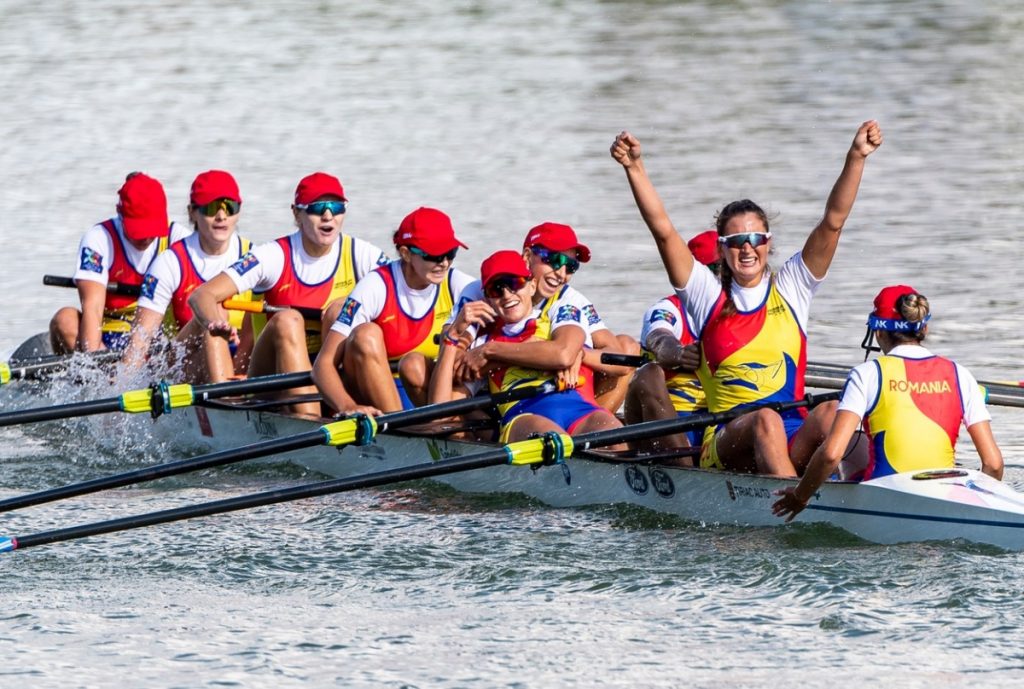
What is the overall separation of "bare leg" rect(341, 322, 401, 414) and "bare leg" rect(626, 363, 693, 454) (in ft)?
3.99

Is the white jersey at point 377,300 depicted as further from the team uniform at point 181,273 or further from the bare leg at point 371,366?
the team uniform at point 181,273

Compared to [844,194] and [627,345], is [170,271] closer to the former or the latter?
[627,345]

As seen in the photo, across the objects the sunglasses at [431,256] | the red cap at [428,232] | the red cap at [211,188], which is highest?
the red cap at [211,188]

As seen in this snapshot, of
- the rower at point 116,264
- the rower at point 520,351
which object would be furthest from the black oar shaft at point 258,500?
the rower at point 116,264

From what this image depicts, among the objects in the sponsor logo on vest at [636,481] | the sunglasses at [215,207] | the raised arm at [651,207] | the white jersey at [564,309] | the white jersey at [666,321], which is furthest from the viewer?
the sunglasses at [215,207]

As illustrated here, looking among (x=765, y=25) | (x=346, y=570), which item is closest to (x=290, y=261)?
(x=346, y=570)

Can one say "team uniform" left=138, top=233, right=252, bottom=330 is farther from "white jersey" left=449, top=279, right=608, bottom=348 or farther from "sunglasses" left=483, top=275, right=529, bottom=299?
"sunglasses" left=483, top=275, right=529, bottom=299

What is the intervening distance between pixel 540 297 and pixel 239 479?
1.98m

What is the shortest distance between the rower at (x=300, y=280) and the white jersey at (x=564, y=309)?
1095 millimetres

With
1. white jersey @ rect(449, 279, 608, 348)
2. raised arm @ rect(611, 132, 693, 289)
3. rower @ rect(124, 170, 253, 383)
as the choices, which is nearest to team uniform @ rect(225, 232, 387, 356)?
rower @ rect(124, 170, 253, 383)

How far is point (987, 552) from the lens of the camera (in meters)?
6.31

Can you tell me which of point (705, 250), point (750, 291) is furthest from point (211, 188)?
point (750, 291)

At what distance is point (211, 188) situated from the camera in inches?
373

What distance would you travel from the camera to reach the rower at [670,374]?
745 centimetres
